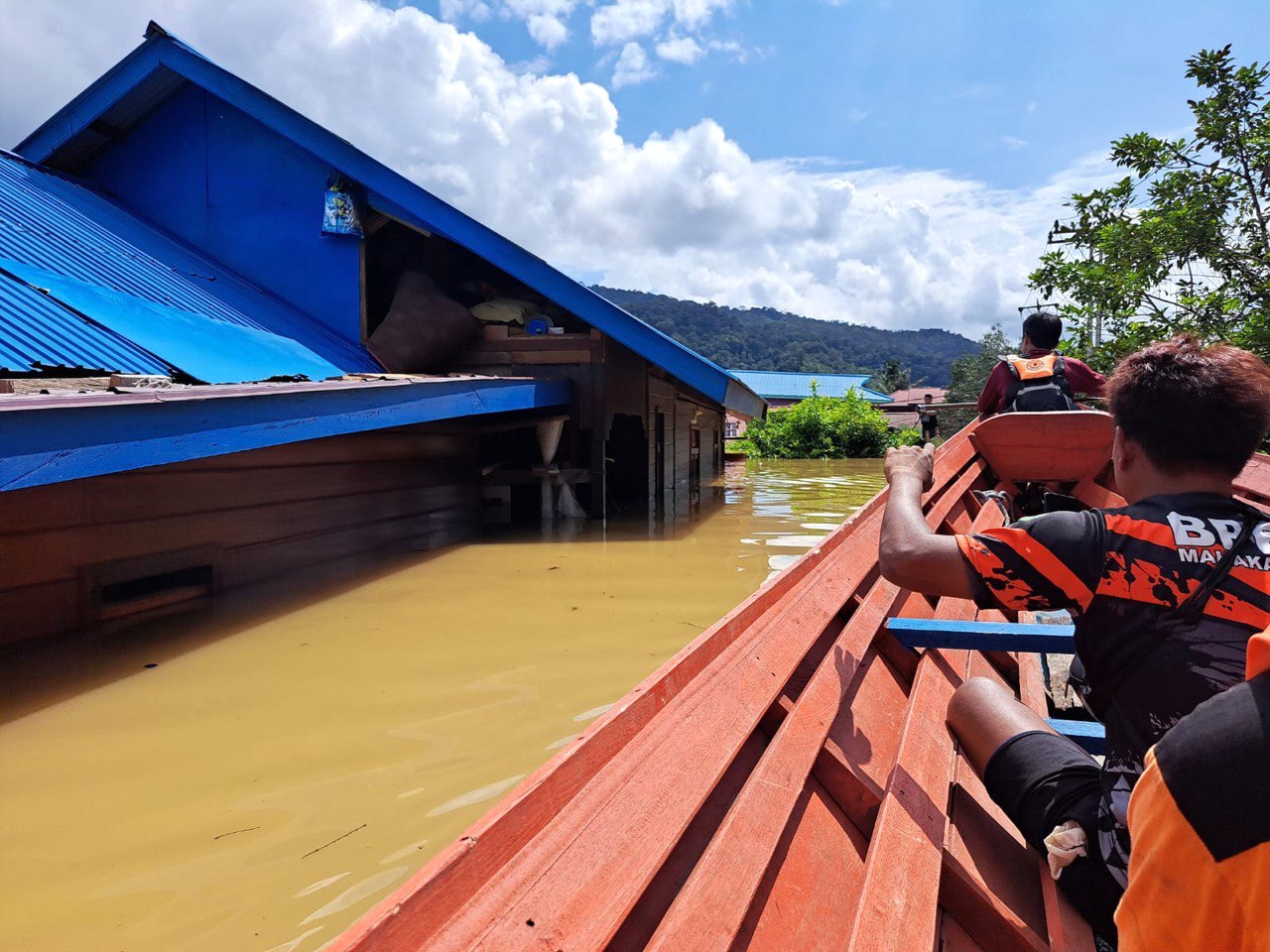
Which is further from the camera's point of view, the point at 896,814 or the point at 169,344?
the point at 169,344

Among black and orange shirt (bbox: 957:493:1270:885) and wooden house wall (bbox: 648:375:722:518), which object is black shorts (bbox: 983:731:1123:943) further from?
wooden house wall (bbox: 648:375:722:518)

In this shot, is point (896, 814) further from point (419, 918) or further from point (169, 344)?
point (169, 344)

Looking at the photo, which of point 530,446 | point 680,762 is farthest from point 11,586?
point 530,446

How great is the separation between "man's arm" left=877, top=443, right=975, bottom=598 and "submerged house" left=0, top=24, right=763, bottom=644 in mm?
3075

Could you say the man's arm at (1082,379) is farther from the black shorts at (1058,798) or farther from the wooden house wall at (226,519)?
the wooden house wall at (226,519)

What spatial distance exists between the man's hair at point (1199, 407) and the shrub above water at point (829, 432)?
2166cm

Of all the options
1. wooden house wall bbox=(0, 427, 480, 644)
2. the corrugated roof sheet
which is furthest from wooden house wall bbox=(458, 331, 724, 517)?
the corrugated roof sheet

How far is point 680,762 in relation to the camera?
1.52m

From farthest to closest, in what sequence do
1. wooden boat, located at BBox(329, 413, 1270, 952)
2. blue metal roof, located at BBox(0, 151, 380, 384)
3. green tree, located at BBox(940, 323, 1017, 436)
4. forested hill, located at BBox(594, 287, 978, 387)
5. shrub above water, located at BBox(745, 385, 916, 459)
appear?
1. forested hill, located at BBox(594, 287, 978, 387)
2. green tree, located at BBox(940, 323, 1017, 436)
3. shrub above water, located at BBox(745, 385, 916, 459)
4. blue metal roof, located at BBox(0, 151, 380, 384)
5. wooden boat, located at BBox(329, 413, 1270, 952)

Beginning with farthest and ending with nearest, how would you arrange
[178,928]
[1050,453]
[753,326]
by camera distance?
[753,326] → [1050,453] → [178,928]

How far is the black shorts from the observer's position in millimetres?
1513

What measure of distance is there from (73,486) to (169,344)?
4.25 ft

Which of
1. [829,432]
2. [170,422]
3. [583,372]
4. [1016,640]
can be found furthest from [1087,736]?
[829,432]

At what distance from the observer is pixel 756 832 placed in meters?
1.49
